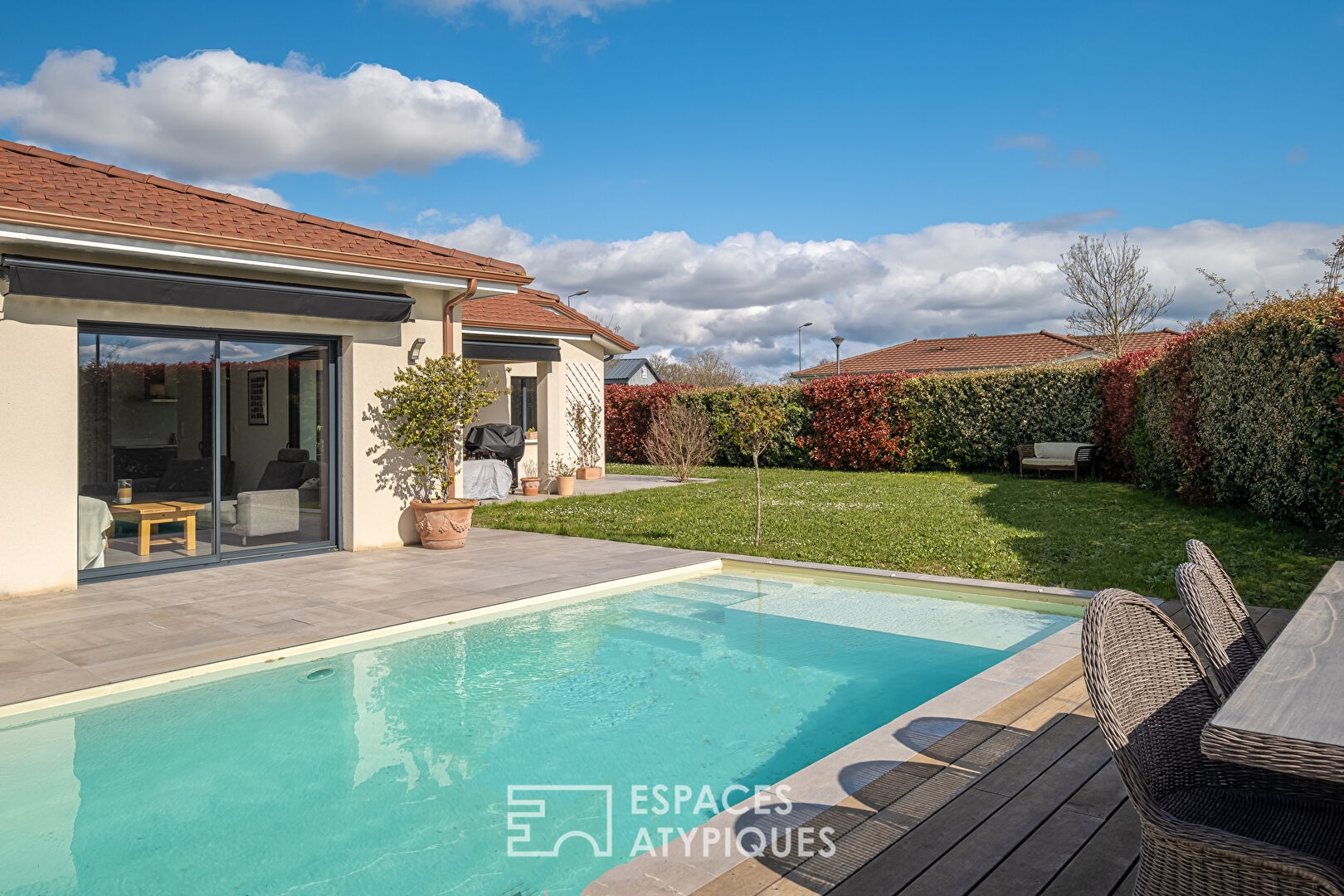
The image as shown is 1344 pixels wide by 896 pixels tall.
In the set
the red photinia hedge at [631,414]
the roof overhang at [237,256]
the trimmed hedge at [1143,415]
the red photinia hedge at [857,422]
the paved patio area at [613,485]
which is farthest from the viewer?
the red photinia hedge at [631,414]

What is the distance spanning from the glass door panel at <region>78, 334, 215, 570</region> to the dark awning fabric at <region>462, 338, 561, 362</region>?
738 centimetres

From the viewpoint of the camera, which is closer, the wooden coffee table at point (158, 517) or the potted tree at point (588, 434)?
the wooden coffee table at point (158, 517)

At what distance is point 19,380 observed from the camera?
268 inches

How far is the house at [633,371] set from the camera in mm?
57688

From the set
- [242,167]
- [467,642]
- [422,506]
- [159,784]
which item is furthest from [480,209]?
[159,784]

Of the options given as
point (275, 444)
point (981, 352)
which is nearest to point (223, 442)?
point (275, 444)

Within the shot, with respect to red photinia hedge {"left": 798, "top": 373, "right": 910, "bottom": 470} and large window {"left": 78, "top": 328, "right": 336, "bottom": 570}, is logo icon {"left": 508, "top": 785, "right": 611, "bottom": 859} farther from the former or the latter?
red photinia hedge {"left": 798, "top": 373, "right": 910, "bottom": 470}

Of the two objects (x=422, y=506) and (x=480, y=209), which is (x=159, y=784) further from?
(x=480, y=209)

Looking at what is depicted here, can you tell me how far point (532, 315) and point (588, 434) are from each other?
9.81 ft

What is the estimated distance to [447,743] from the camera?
4.37 metres

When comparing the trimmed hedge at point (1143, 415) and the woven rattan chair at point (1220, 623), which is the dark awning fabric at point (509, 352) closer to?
the trimmed hedge at point (1143, 415)

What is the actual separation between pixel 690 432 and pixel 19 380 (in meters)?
13.5

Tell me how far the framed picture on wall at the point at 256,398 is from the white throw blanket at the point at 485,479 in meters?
5.77

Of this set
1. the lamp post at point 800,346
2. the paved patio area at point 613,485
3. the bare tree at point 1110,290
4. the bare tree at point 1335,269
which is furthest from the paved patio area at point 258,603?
the lamp post at point 800,346
